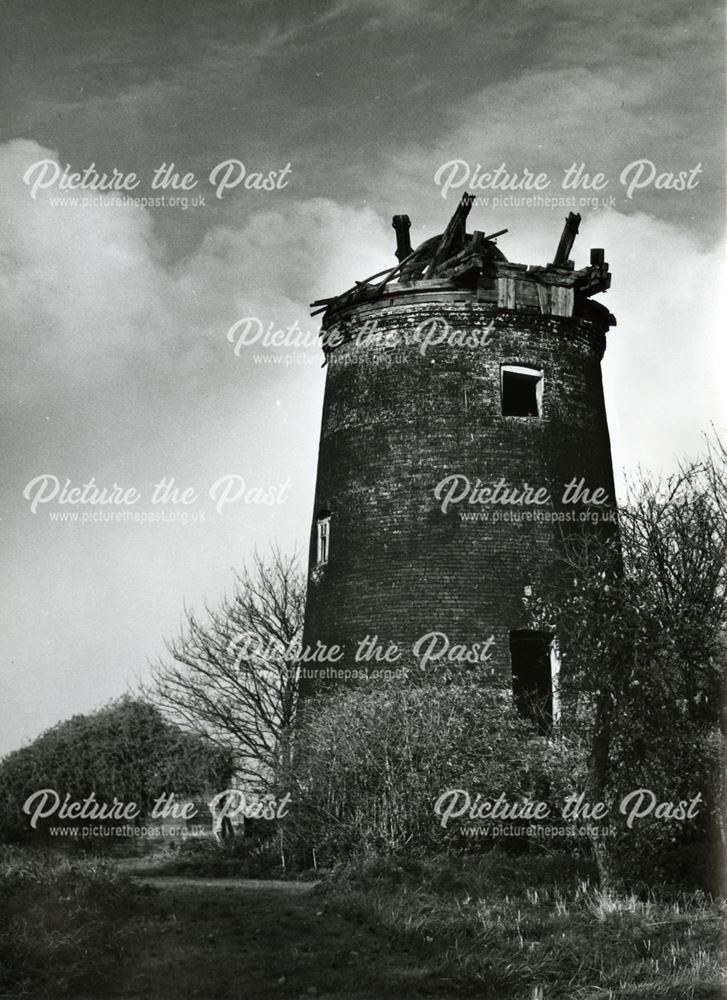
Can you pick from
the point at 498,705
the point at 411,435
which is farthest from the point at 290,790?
the point at 411,435

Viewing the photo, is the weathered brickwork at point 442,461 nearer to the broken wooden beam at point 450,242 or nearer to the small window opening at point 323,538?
the small window opening at point 323,538

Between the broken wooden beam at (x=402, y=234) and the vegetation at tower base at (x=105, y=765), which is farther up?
the broken wooden beam at (x=402, y=234)

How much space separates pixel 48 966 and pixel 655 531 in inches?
379

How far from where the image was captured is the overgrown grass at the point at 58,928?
366 inches

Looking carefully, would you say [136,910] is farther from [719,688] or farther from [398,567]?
[398,567]

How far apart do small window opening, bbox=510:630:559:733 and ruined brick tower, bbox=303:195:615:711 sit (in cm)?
3

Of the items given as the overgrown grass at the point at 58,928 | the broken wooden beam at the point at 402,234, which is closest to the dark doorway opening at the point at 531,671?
the broken wooden beam at the point at 402,234

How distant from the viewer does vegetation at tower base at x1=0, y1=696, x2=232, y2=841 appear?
64.0ft

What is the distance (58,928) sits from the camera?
33.3 ft

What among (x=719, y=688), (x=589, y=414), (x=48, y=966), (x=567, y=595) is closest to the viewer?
(x=48, y=966)

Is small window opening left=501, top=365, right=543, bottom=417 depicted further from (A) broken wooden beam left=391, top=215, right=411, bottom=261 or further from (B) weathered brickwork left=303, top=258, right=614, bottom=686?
(A) broken wooden beam left=391, top=215, right=411, bottom=261

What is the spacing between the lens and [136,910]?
38.8 ft

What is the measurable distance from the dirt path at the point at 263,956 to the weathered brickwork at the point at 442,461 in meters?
6.28

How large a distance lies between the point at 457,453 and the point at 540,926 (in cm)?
907
